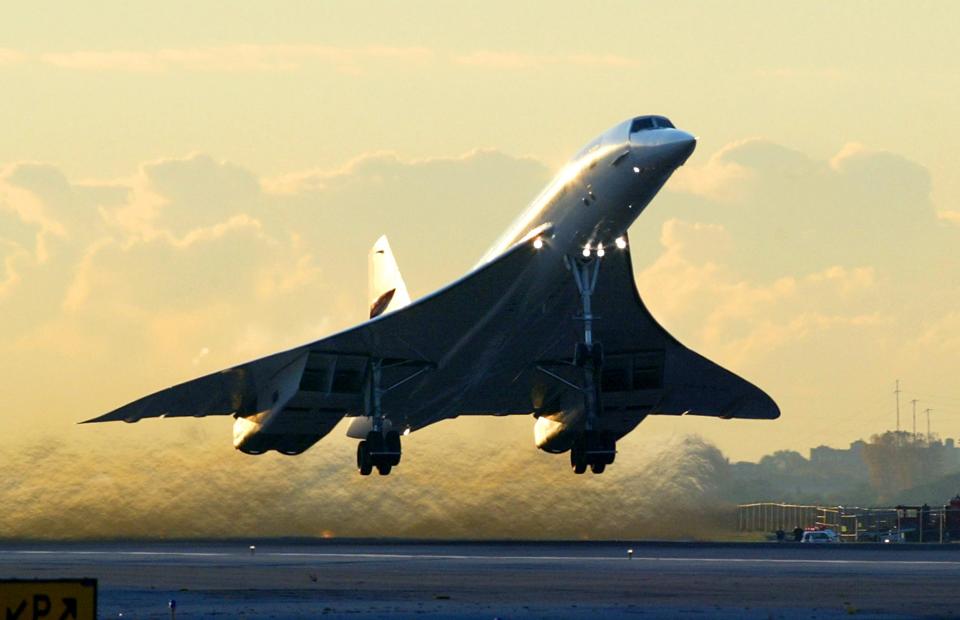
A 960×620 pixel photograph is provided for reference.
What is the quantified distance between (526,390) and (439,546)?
6.06 meters

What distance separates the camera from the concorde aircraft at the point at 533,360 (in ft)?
98.6

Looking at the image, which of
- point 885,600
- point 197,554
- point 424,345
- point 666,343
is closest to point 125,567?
point 197,554

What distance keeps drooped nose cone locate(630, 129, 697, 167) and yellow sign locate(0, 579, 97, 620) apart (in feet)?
59.9

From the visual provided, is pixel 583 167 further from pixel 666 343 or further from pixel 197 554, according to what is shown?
pixel 197 554

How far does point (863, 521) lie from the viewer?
205 ft

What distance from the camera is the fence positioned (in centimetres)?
5372

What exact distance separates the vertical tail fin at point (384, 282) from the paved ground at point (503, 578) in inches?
281

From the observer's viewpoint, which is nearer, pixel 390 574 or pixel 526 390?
pixel 390 574

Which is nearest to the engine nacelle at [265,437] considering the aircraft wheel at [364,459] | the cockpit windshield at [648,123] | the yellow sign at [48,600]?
the aircraft wheel at [364,459]

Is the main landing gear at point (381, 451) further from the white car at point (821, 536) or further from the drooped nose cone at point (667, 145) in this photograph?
the white car at point (821, 536)

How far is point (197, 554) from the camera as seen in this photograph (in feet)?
126

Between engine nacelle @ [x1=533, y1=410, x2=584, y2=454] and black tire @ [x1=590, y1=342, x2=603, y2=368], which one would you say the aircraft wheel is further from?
black tire @ [x1=590, y1=342, x2=603, y2=368]

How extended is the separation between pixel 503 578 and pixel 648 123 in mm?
9288

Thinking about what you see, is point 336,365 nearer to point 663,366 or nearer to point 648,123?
point 663,366
